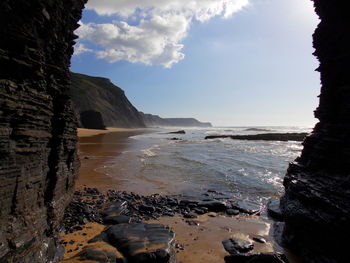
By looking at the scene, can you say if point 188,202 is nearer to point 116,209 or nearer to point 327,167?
point 116,209

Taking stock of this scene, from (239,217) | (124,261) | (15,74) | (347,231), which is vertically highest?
(15,74)

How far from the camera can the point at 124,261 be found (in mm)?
6324

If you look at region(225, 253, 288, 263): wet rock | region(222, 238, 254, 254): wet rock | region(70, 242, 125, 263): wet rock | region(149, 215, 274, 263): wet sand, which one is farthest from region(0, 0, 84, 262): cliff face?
region(222, 238, 254, 254): wet rock

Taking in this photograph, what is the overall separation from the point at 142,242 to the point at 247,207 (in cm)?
778

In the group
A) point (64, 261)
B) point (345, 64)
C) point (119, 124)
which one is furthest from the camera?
point (119, 124)

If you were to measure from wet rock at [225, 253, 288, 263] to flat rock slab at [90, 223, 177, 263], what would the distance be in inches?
77.9

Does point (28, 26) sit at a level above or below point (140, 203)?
above

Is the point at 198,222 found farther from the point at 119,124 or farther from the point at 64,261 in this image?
the point at 119,124

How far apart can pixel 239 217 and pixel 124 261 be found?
708 centimetres

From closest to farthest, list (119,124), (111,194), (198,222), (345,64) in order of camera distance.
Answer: (345,64), (198,222), (111,194), (119,124)

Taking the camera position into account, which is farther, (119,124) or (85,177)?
(119,124)

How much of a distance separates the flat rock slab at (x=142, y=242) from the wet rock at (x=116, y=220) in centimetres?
160

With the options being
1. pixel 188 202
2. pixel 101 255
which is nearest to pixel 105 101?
pixel 188 202

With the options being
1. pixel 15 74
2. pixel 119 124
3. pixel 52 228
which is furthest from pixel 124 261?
pixel 119 124
